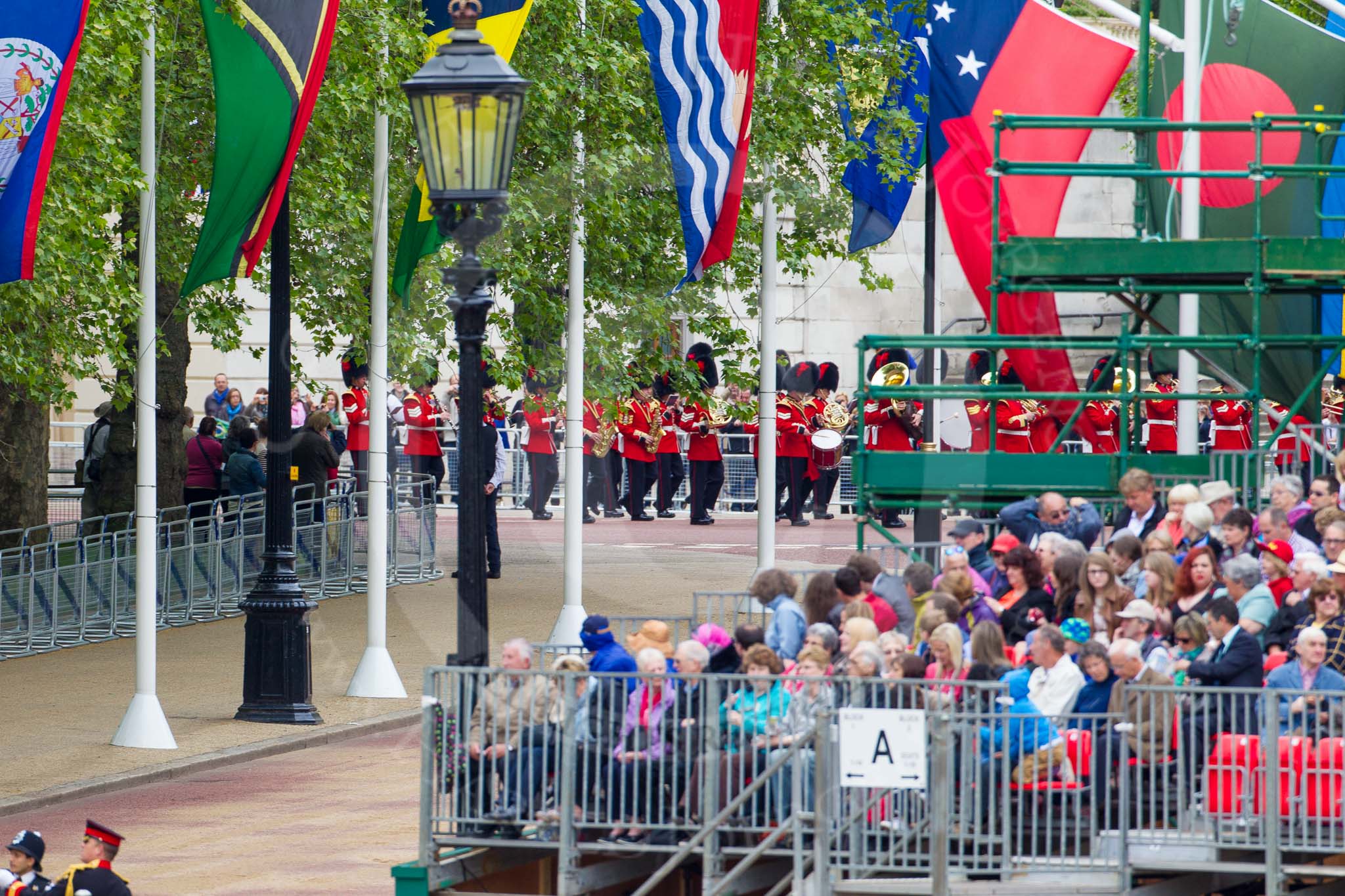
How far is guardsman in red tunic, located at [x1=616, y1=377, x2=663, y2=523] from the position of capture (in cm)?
3225

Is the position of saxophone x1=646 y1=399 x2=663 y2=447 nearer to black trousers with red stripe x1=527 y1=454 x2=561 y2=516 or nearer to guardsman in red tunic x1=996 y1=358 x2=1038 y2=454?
black trousers with red stripe x1=527 y1=454 x2=561 y2=516

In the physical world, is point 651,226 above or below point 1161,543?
above

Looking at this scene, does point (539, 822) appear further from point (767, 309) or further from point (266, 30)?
point (767, 309)

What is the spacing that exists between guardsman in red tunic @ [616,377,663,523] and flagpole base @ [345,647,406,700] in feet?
34.8

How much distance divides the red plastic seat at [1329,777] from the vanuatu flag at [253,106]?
9.63 m

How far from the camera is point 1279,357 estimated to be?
19422mm

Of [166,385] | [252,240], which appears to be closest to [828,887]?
[252,240]

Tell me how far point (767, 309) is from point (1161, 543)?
37.9 feet

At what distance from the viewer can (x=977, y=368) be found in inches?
1302

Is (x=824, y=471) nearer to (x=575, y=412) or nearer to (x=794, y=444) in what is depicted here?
(x=794, y=444)

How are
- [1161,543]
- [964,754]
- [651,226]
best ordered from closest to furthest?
[964,754]
[1161,543]
[651,226]

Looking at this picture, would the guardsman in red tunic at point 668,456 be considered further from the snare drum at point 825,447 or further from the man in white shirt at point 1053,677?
the man in white shirt at point 1053,677

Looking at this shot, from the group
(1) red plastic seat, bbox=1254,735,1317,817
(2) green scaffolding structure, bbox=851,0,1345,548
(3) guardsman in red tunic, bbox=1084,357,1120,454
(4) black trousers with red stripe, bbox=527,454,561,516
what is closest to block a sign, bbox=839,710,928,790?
(1) red plastic seat, bbox=1254,735,1317,817

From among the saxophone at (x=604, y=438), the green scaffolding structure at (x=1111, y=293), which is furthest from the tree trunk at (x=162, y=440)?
the green scaffolding structure at (x=1111, y=293)
